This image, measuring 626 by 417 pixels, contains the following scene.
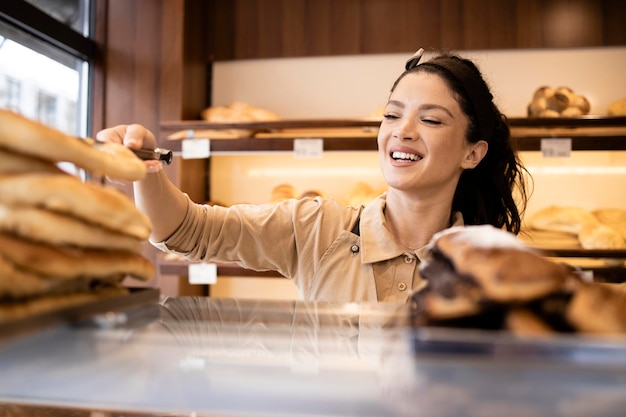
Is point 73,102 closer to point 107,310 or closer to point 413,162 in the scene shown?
point 413,162

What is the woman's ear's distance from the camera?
1.90 meters

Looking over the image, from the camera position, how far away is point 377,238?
1773 mm

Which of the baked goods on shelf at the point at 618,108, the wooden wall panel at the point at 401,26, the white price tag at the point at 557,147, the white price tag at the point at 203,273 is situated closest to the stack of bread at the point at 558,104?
the baked goods on shelf at the point at 618,108

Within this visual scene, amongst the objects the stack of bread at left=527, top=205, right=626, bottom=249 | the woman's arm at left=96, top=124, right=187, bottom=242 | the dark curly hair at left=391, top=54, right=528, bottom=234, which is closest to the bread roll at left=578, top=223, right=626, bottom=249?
the stack of bread at left=527, top=205, right=626, bottom=249

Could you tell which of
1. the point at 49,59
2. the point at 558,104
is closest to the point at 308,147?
the point at 558,104

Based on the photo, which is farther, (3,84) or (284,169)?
(284,169)

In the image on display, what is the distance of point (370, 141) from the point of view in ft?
9.38

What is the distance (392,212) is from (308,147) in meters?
1.06

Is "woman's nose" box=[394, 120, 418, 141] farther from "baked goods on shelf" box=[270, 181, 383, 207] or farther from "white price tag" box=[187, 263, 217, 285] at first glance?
"white price tag" box=[187, 263, 217, 285]

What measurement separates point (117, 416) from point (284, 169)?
272cm

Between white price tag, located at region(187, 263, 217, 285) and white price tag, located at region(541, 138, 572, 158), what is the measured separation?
162cm

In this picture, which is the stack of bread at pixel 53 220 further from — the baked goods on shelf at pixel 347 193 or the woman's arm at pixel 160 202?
the baked goods on shelf at pixel 347 193

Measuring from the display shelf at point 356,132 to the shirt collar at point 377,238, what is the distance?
102 centimetres

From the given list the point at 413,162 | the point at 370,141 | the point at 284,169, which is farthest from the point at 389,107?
the point at 284,169
